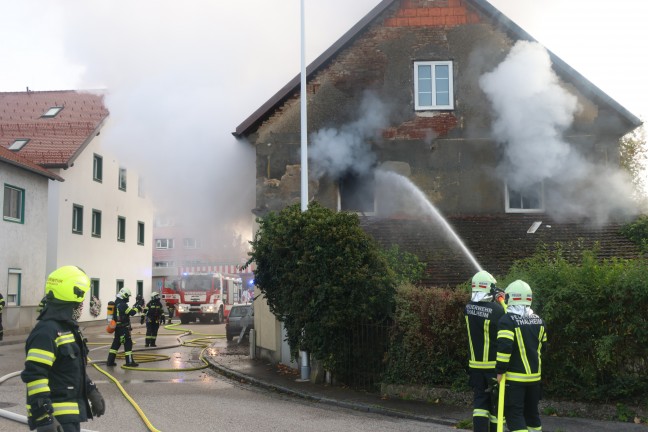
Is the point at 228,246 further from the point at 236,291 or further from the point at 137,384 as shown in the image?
the point at 236,291

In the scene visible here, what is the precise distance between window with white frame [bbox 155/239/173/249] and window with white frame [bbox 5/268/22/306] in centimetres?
3523

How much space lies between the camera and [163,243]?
6325 cm

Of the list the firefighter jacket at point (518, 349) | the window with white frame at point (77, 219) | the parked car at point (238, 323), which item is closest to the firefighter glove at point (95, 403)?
the firefighter jacket at point (518, 349)

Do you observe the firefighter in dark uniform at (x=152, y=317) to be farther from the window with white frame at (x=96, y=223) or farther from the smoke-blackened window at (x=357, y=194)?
the window with white frame at (x=96, y=223)

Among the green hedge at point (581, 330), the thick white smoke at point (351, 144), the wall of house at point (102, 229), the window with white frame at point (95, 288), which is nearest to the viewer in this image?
the green hedge at point (581, 330)

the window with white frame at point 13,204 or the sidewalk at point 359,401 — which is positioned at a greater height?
the window with white frame at point 13,204

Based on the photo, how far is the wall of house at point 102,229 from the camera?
30688 millimetres

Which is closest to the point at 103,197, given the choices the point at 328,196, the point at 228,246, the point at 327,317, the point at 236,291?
the point at 236,291

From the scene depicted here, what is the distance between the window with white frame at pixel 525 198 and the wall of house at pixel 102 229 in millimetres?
16387

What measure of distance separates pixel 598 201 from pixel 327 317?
8162mm

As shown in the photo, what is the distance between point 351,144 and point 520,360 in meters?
10.4

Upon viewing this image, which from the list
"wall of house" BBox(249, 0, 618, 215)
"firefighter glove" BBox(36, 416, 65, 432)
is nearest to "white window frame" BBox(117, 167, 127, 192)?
"wall of house" BBox(249, 0, 618, 215)

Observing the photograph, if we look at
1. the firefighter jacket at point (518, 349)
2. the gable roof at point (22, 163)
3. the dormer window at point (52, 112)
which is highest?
the dormer window at point (52, 112)

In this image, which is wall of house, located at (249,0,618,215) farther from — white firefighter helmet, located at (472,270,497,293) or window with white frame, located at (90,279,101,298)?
window with white frame, located at (90,279,101,298)
